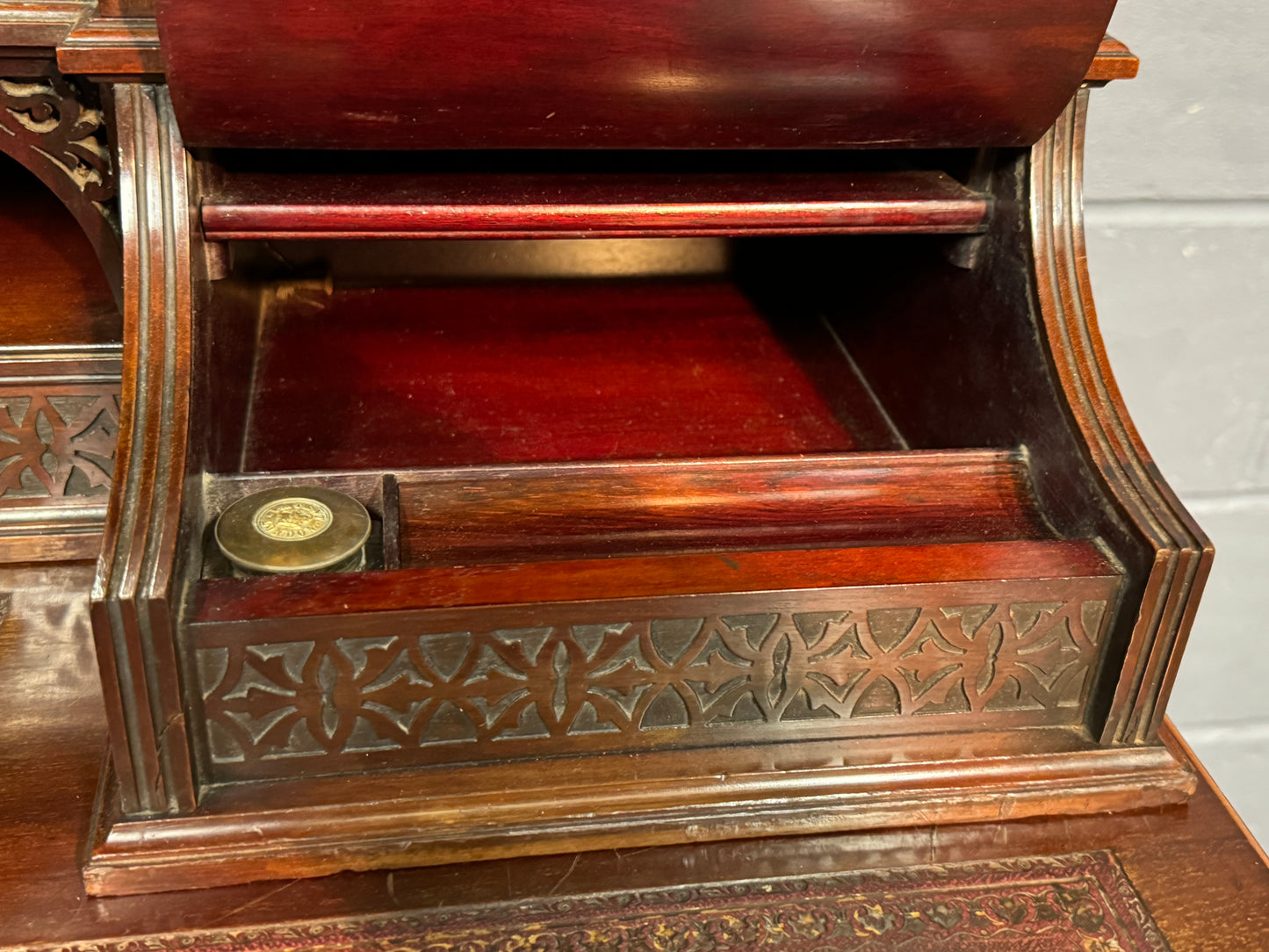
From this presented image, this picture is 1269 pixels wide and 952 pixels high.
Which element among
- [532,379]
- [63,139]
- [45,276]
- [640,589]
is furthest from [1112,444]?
[45,276]

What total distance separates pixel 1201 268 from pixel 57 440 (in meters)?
1.34

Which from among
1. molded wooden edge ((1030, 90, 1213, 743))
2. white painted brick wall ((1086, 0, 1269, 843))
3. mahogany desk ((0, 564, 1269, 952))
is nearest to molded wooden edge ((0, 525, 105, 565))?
mahogany desk ((0, 564, 1269, 952))

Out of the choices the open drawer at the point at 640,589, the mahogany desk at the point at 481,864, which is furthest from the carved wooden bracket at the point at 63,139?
the mahogany desk at the point at 481,864

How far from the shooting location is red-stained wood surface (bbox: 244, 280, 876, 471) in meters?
0.99

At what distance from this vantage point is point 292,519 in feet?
2.58

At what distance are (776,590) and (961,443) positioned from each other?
1.11ft

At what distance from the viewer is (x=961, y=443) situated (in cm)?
99

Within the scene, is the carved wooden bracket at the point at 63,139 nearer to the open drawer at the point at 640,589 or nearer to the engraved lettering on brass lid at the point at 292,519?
the open drawer at the point at 640,589

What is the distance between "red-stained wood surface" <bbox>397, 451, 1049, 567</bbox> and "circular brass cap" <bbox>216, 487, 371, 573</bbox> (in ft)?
0.14

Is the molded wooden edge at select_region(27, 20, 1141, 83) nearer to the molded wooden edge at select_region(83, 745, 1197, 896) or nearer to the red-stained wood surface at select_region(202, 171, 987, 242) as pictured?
the red-stained wood surface at select_region(202, 171, 987, 242)

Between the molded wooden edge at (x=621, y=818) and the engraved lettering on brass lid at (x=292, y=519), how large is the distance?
186mm

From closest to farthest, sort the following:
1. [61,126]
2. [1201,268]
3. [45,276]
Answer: [61,126], [45,276], [1201,268]

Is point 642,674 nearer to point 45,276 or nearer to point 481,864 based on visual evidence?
point 481,864

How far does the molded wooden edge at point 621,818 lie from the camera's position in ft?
2.37
